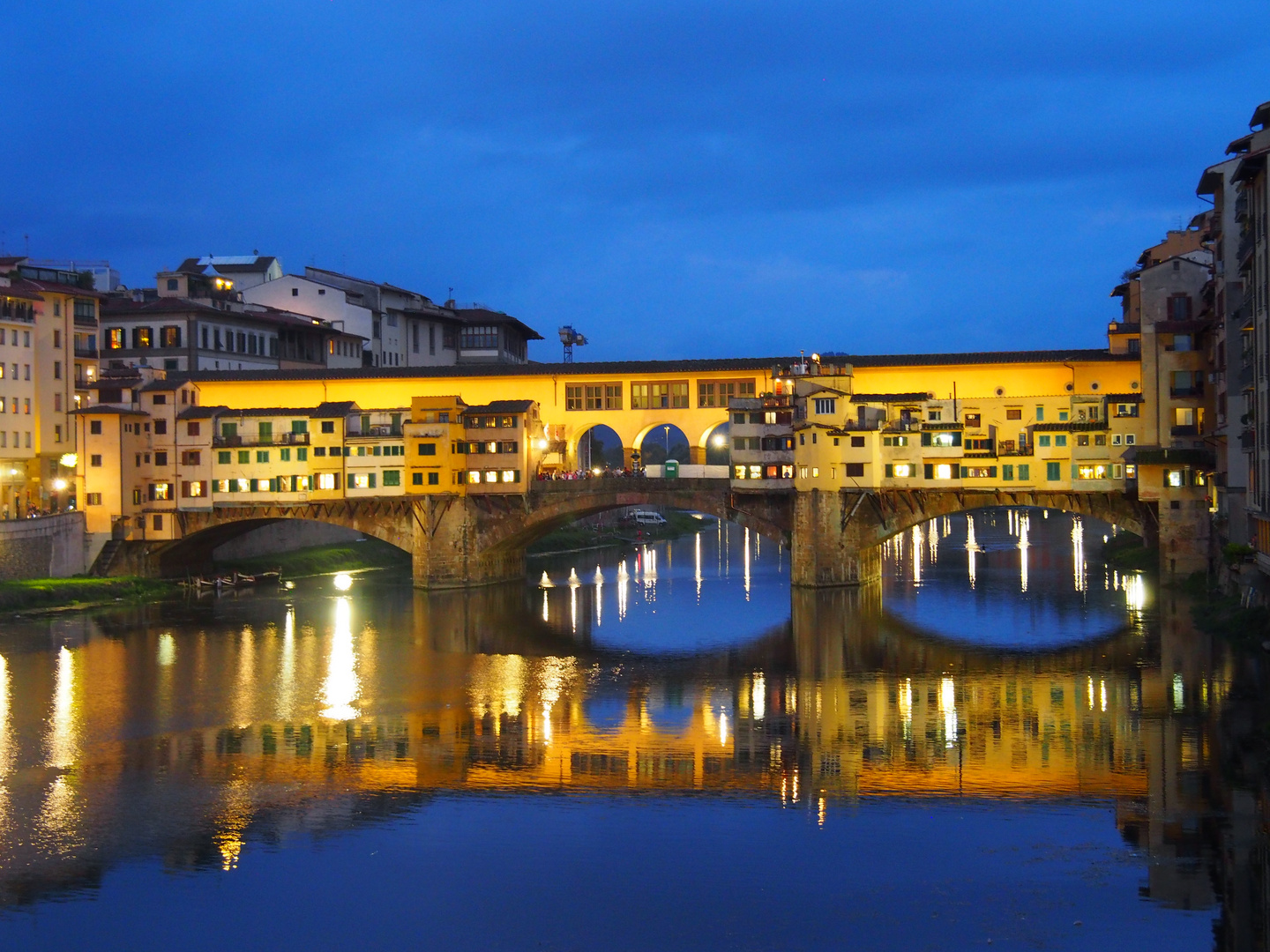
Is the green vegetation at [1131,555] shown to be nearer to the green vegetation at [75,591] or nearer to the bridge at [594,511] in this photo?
the bridge at [594,511]

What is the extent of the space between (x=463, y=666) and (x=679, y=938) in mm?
22208

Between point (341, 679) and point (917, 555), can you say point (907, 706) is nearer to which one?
→ point (341, 679)

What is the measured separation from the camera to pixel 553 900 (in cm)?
2009

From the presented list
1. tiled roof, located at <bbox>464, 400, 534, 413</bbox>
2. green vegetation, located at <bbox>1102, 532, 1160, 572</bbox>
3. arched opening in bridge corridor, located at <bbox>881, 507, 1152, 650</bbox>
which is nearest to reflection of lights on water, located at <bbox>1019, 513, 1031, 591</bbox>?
arched opening in bridge corridor, located at <bbox>881, 507, 1152, 650</bbox>

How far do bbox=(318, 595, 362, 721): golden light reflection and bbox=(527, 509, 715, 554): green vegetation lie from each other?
28.3 metres

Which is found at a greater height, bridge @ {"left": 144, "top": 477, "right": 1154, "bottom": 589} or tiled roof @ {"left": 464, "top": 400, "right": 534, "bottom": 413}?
tiled roof @ {"left": 464, "top": 400, "right": 534, "bottom": 413}

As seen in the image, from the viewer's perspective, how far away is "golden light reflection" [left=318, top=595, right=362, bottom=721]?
1330 inches

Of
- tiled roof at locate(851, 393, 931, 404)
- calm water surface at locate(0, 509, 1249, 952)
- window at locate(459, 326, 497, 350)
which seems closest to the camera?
calm water surface at locate(0, 509, 1249, 952)

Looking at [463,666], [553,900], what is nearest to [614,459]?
[463,666]

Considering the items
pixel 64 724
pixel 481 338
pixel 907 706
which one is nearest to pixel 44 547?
pixel 64 724

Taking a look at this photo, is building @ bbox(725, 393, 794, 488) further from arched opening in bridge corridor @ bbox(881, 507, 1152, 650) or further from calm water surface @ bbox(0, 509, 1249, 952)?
calm water surface @ bbox(0, 509, 1249, 952)

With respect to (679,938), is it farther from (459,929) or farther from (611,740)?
(611,740)

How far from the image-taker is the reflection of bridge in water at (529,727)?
2497 cm

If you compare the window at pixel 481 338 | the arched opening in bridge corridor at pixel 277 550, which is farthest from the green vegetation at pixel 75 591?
the window at pixel 481 338
